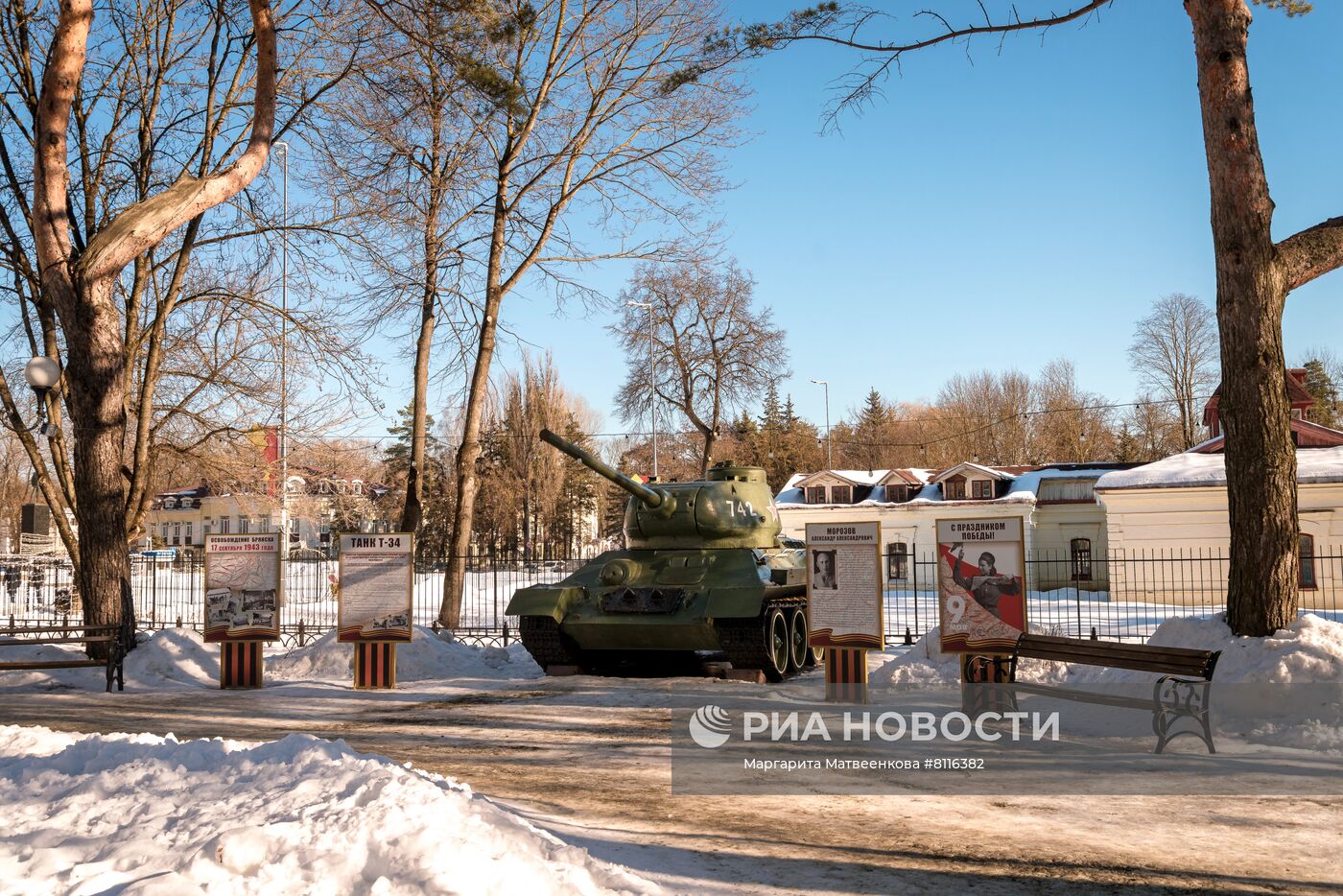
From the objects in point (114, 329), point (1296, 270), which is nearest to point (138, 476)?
point (114, 329)

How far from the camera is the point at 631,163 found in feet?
60.6

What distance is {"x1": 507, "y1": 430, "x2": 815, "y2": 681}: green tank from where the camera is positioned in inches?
501

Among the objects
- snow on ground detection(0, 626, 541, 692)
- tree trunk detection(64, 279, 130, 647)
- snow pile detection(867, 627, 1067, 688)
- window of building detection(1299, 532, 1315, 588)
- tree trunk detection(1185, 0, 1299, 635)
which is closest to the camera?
tree trunk detection(1185, 0, 1299, 635)

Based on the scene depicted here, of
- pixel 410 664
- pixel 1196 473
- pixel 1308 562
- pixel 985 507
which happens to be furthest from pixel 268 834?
pixel 985 507

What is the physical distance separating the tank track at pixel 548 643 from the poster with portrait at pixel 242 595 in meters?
2.92

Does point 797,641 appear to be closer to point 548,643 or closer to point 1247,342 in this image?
point 548,643

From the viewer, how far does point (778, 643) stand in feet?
43.9

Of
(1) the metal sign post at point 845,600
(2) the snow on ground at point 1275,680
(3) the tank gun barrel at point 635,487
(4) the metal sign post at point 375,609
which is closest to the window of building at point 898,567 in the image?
(3) the tank gun barrel at point 635,487

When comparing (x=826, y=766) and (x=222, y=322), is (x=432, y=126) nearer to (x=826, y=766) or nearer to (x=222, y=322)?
(x=222, y=322)

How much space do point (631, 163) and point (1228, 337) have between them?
10.8m

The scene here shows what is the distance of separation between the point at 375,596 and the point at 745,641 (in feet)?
14.0

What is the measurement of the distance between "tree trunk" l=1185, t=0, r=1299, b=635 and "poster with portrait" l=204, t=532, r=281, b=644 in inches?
401

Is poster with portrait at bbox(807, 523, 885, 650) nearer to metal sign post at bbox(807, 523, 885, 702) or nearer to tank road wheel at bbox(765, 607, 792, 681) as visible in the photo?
metal sign post at bbox(807, 523, 885, 702)

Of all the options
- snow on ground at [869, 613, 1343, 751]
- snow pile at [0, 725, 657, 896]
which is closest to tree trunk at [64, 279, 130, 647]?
snow pile at [0, 725, 657, 896]
